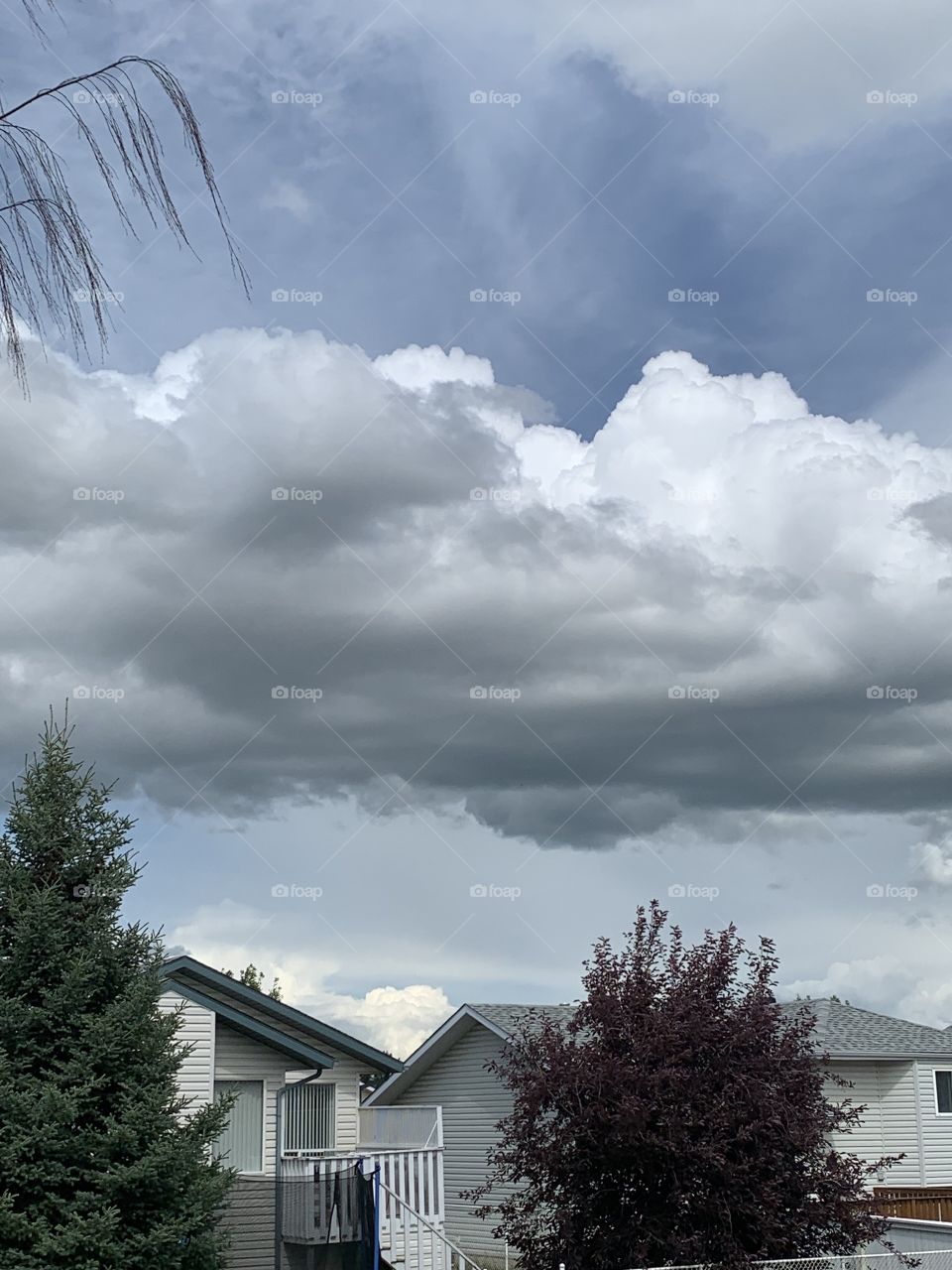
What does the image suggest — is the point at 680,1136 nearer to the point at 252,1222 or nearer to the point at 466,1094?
the point at 252,1222

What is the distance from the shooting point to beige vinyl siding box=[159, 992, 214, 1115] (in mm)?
18558

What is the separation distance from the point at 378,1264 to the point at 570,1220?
328 cm

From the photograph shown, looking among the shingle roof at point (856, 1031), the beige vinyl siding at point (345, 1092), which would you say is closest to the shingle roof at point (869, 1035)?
the shingle roof at point (856, 1031)

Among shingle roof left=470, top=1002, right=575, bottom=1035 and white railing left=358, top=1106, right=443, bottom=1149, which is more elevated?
shingle roof left=470, top=1002, right=575, bottom=1035

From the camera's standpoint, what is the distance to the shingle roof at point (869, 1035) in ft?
96.9

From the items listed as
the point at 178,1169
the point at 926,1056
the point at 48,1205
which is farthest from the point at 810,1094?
the point at 926,1056

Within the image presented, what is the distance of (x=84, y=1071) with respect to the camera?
11930 millimetres

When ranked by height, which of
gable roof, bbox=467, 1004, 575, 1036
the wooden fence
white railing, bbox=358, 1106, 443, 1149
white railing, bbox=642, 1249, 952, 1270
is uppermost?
gable roof, bbox=467, 1004, 575, 1036

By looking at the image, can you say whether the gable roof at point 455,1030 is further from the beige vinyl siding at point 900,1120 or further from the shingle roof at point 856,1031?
the beige vinyl siding at point 900,1120

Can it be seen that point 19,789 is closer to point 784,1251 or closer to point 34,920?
point 34,920

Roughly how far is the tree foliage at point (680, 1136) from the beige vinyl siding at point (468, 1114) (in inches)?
526

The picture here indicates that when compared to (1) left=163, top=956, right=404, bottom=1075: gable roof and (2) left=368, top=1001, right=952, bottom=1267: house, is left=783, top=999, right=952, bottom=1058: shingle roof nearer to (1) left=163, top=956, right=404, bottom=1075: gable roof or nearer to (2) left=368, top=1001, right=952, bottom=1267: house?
(2) left=368, top=1001, right=952, bottom=1267: house

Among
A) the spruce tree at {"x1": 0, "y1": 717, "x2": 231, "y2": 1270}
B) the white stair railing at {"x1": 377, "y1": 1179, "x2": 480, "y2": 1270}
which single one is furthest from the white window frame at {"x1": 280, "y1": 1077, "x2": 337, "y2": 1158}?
the spruce tree at {"x1": 0, "y1": 717, "x2": 231, "y2": 1270}

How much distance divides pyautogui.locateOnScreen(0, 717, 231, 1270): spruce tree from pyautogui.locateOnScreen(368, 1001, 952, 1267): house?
662 inches
